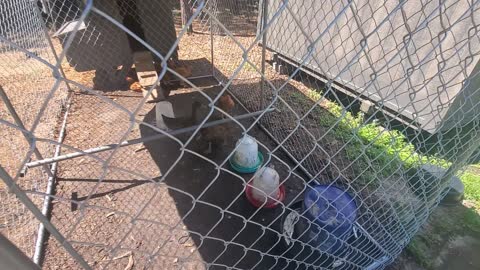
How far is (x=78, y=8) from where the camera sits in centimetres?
401

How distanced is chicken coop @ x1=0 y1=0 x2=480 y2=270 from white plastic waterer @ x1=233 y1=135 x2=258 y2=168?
14mm

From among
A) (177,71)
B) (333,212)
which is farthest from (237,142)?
(177,71)

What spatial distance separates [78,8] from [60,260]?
3478 millimetres

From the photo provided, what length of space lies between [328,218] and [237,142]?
58.9 inches

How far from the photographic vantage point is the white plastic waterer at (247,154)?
8.48 feet

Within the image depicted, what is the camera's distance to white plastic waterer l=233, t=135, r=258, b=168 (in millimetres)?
2586

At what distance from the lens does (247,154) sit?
8.62 feet

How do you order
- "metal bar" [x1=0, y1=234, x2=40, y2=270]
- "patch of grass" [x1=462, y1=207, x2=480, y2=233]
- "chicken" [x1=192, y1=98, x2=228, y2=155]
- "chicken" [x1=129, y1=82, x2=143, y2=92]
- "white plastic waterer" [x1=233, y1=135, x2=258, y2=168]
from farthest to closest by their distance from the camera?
"chicken" [x1=129, y1=82, x2=143, y2=92]
"chicken" [x1=192, y1=98, x2=228, y2=155]
"white plastic waterer" [x1=233, y1=135, x2=258, y2=168]
"patch of grass" [x1=462, y1=207, x2=480, y2=233]
"metal bar" [x1=0, y1=234, x2=40, y2=270]

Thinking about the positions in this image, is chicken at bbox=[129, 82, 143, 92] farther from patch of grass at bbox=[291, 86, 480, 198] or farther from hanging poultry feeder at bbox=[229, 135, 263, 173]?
patch of grass at bbox=[291, 86, 480, 198]

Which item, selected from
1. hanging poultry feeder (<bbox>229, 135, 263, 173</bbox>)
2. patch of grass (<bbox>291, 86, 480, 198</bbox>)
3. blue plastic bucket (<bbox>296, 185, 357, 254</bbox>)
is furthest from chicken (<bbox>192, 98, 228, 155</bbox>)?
blue plastic bucket (<bbox>296, 185, 357, 254</bbox>)

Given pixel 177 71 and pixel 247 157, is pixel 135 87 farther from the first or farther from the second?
pixel 247 157

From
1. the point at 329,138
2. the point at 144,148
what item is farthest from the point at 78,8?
the point at 329,138

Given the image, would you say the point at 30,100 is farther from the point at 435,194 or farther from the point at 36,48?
the point at 435,194

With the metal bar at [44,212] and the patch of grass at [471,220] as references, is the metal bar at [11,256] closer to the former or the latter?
the metal bar at [44,212]
